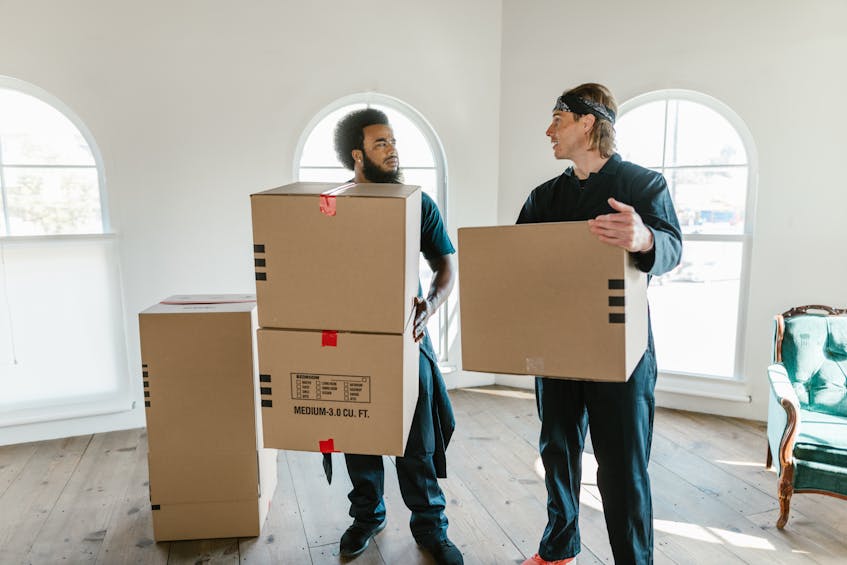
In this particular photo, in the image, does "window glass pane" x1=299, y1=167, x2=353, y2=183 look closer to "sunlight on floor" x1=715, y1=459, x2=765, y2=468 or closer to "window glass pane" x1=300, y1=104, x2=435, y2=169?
"window glass pane" x1=300, y1=104, x2=435, y2=169

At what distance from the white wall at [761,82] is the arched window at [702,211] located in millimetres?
77

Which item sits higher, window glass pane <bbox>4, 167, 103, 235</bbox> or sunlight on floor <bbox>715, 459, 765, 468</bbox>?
window glass pane <bbox>4, 167, 103, 235</bbox>

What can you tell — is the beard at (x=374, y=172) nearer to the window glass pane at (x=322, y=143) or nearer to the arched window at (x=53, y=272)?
the window glass pane at (x=322, y=143)

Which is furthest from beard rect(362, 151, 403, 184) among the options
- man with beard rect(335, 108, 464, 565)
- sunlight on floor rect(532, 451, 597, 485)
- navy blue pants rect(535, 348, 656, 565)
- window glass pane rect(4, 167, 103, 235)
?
window glass pane rect(4, 167, 103, 235)

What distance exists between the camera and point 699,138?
3217 millimetres

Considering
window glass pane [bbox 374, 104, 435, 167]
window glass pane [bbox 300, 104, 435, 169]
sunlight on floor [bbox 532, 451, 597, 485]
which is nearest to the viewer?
sunlight on floor [bbox 532, 451, 597, 485]

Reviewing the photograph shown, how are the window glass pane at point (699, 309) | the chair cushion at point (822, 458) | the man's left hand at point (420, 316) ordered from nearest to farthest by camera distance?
the man's left hand at point (420, 316), the chair cushion at point (822, 458), the window glass pane at point (699, 309)

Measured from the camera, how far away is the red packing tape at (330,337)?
4.50 feet

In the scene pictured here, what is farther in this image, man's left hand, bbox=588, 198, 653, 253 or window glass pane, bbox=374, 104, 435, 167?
window glass pane, bbox=374, 104, 435, 167

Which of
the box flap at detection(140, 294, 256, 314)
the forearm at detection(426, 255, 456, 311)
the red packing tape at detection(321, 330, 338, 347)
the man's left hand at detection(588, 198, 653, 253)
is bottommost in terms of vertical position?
the box flap at detection(140, 294, 256, 314)

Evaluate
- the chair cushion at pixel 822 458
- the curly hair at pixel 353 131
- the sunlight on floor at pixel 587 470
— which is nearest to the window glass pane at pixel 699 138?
the chair cushion at pixel 822 458

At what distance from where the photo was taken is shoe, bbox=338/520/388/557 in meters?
2.06

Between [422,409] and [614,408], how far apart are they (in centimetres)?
61

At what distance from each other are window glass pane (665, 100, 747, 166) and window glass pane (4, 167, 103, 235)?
3.11 m
